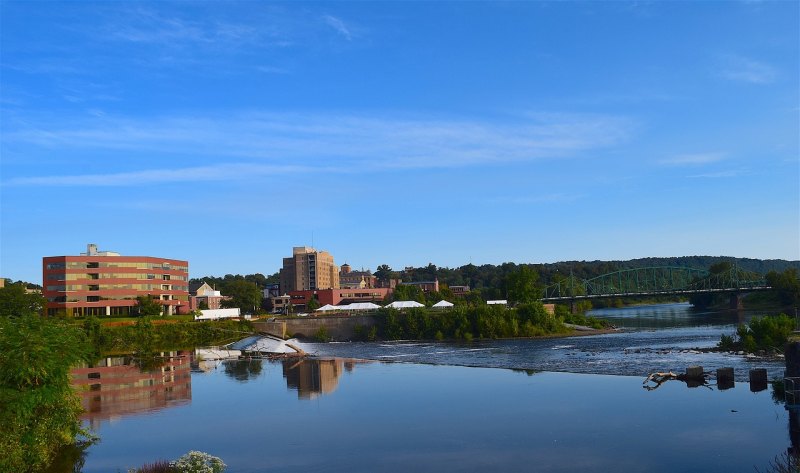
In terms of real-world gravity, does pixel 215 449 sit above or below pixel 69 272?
below

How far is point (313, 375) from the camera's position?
5750 cm

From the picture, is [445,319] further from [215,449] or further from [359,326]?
[215,449]

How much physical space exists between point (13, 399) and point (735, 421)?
101 feet

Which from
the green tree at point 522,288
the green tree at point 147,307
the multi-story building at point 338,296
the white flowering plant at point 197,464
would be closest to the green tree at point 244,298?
the multi-story building at point 338,296

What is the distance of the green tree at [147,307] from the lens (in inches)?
4673

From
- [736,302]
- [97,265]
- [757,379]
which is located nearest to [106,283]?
[97,265]

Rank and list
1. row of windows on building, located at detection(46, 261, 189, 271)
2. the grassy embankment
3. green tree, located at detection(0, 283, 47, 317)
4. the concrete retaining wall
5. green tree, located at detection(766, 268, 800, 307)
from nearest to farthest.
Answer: the grassy embankment, the concrete retaining wall, green tree, located at detection(0, 283, 47, 317), row of windows on building, located at detection(46, 261, 189, 271), green tree, located at detection(766, 268, 800, 307)

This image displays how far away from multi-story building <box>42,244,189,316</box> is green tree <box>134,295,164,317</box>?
15.7ft

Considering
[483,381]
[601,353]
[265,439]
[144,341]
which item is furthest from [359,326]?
[265,439]

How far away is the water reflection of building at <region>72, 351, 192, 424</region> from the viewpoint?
43.4 metres

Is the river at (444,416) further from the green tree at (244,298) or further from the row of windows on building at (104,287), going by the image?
the green tree at (244,298)

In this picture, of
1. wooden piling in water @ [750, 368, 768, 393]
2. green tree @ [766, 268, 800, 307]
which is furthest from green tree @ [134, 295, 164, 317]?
green tree @ [766, 268, 800, 307]

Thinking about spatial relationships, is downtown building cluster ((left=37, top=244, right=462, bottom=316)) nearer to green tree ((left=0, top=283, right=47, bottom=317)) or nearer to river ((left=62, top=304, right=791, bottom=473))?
green tree ((left=0, top=283, right=47, bottom=317))

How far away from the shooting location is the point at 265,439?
32469 millimetres
